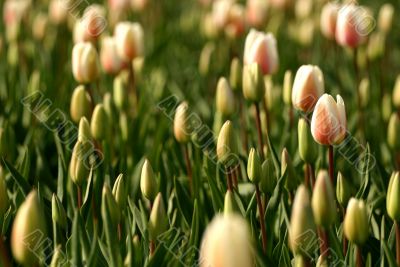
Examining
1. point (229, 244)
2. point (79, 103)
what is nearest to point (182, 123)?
point (79, 103)

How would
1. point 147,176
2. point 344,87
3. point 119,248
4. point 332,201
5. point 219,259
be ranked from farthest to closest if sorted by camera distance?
point 344,87, point 147,176, point 119,248, point 332,201, point 219,259

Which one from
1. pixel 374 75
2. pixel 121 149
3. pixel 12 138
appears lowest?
pixel 374 75

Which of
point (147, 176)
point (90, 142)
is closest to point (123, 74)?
point (90, 142)

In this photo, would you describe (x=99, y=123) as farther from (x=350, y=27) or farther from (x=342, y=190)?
(x=350, y=27)

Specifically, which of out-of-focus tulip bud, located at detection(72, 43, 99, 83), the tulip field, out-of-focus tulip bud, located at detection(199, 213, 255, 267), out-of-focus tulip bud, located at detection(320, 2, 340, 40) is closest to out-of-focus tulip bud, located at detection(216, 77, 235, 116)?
the tulip field

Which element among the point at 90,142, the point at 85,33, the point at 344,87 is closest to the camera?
the point at 90,142

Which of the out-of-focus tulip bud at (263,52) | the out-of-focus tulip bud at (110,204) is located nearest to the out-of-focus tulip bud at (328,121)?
the out-of-focus tulip bud at (110,204)

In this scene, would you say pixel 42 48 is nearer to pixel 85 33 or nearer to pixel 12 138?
pixel 85 33
